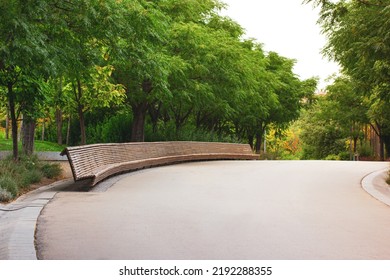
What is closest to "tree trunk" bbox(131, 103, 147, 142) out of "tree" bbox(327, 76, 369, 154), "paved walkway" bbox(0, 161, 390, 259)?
"paved walkway" bbox(0, 161, 390, 259)

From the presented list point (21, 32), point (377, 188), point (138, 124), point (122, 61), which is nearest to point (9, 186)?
point (21, 32)

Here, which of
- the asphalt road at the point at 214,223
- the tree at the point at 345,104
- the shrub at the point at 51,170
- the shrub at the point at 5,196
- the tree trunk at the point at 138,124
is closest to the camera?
the asphalt road at the point at 214,223

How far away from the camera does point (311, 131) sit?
58625mm

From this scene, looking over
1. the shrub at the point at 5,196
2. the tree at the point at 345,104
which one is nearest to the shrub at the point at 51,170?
the shrub at the point at 5,196

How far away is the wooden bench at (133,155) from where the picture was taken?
1177cm

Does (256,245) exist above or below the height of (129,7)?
below

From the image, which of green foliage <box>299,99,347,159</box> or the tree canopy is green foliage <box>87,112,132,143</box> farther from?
green foliage <box>299,99,347,159</box>

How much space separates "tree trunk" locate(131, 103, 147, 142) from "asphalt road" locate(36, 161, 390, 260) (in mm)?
11473

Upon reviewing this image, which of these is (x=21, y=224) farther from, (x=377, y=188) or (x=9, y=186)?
(x=377, y=188)

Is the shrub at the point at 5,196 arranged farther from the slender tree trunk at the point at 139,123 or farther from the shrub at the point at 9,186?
the slender tree trunk at the point at 139,123

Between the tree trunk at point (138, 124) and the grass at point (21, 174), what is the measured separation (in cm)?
999

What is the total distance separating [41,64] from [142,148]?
7.35 metres
